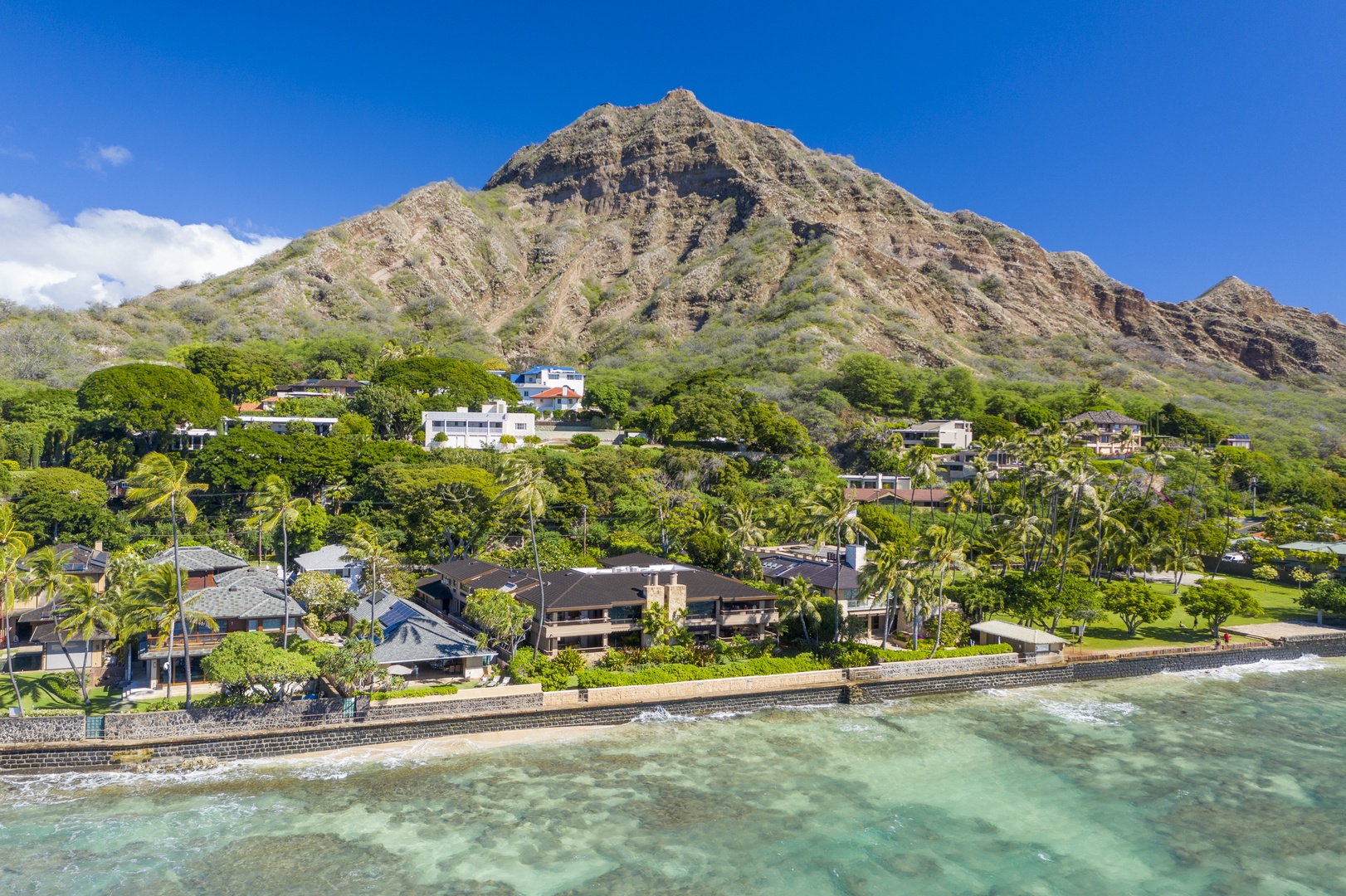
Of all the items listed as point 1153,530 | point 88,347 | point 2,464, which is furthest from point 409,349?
point 1153,530

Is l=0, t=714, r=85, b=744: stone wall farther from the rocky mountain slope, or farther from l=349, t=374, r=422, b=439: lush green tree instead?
the rocky mountain slope

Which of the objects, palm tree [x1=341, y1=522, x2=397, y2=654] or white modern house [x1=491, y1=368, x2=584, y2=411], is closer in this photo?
palm tree [x1=341, y1=522, x2=397, y2=654]

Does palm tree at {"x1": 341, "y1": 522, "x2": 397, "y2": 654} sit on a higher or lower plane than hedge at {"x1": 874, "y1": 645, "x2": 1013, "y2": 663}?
higher

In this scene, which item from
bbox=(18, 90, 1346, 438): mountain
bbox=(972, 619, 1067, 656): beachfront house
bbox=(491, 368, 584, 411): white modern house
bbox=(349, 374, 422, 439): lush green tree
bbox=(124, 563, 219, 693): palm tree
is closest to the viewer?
bbox=(124, 563, 219, 693): palm tree

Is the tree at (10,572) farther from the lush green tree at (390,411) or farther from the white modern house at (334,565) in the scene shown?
the lush green tree at (390,411)

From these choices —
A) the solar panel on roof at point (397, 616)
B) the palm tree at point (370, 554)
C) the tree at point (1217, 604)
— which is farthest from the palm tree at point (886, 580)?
the palm tree at point (370, 554)

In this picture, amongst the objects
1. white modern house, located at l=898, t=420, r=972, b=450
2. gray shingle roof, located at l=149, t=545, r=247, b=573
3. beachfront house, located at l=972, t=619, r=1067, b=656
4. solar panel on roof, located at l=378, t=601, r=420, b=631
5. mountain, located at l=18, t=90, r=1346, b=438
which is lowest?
beachfront house, located at l=972, t=619, r=1067, b=656

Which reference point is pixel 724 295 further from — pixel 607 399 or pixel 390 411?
pixel 390 411

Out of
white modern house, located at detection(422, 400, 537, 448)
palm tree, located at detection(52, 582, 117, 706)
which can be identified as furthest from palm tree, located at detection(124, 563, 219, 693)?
white modern house, located at detection(422, 400, 537, 448)
